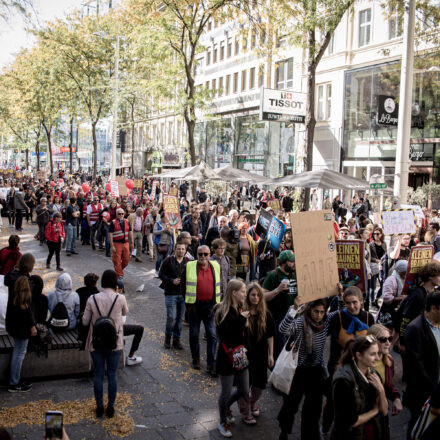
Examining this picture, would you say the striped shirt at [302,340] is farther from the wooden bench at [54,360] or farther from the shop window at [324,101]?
the shop window at [324,101]

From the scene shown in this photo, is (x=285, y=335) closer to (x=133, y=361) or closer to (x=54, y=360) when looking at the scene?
(x=133, y=361)

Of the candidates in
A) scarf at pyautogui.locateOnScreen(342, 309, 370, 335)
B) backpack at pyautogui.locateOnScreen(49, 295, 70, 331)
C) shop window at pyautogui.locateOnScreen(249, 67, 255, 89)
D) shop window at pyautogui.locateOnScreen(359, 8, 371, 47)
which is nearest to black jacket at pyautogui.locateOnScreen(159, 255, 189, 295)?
backpack at pyautogui.locateOnScreen(49, 295, 70, 331)

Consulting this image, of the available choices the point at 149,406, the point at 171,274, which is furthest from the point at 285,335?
the point at 171,274

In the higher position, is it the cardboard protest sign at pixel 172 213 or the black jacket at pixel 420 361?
the cardboard protest sign at pixel 172 213

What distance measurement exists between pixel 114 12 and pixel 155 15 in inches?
443

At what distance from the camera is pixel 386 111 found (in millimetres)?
23828

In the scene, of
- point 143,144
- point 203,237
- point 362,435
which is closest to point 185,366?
point 362,435

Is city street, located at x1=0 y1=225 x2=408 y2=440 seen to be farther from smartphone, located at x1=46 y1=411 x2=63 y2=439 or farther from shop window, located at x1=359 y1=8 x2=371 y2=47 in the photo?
shop window, located at x1=359 y1=8 x2=371 y2=47

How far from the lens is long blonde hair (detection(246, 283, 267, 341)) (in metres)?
5.59

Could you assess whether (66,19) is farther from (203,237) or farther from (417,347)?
(417,347)

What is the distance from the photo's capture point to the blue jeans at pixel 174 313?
801cm

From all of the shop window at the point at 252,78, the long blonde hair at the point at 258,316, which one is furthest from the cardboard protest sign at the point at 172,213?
the shop window at the point at 252,78

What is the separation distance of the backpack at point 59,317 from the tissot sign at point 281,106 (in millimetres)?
16924

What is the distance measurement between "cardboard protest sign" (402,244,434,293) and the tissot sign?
53.6 ft
